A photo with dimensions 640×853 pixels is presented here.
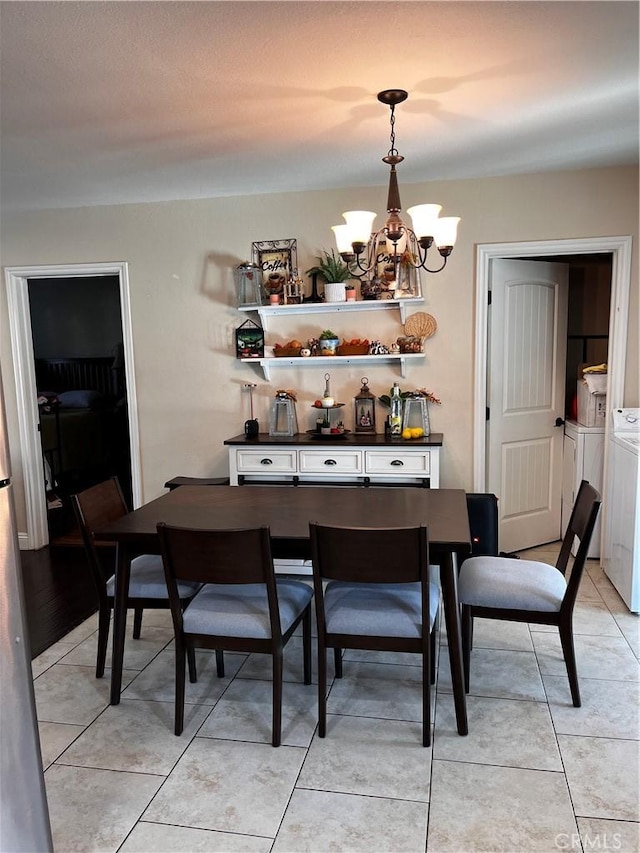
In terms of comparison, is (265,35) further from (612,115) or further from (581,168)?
(581,168)

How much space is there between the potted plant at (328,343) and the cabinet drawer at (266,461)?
696mm

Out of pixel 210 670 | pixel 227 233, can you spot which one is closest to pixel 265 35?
pixel 227 233

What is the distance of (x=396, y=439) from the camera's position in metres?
3.84

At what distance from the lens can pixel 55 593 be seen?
379 cm

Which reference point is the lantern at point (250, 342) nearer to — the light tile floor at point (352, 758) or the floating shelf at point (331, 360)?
the floating shelf at point (331, 360)

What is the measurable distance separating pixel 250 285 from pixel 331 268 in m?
0.57

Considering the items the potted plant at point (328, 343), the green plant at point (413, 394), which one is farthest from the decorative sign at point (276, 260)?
the green plant at point (413, 394)

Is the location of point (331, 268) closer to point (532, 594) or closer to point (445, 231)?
point (445, 231)

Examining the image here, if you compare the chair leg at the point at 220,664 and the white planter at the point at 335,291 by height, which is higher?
the white planter at the point at 335,291

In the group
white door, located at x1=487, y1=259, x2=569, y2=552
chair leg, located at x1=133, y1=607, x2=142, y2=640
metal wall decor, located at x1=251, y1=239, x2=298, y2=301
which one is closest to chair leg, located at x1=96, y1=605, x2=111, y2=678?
chair leg, located at x1=133, y1=607, x2=142, y2=640

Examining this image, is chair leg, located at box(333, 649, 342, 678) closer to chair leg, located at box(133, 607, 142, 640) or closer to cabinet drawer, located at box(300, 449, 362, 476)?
chair leg, located at box(133, 607, 142, 640)

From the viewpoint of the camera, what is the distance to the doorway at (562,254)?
12.3ft

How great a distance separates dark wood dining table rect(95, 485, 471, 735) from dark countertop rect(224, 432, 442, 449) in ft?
2.25

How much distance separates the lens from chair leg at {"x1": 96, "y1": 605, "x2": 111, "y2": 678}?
107 inches
